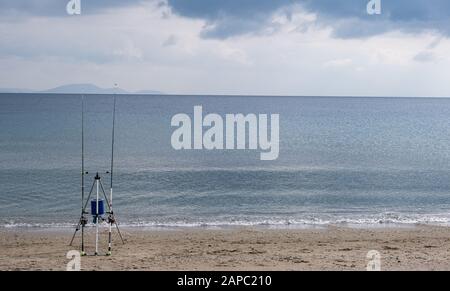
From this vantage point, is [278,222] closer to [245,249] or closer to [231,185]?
[245,249]

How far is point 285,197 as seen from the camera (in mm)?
32938

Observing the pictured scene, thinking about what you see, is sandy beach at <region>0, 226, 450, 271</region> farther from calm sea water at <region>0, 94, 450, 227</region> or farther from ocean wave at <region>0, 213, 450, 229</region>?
calm sea water at <region>0, 94, 450, 227</region>

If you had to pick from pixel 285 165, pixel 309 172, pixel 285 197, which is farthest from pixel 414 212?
pixel 285 165

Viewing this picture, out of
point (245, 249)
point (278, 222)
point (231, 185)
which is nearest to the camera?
point (245, 249)

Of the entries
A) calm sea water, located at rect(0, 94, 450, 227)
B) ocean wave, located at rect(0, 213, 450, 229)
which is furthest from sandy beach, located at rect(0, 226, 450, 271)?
calm sea water, located at rect(0, 94, 450, 227)

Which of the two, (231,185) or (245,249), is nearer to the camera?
(245,249)

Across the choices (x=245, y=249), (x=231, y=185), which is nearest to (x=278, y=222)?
(x=245, y=249)

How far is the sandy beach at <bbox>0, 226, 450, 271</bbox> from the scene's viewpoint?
17.1 metres

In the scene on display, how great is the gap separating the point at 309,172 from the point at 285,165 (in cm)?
429

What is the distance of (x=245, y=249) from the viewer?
793 inches

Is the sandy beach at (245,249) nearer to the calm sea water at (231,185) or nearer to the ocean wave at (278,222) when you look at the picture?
the ocean wave at (278,222)
